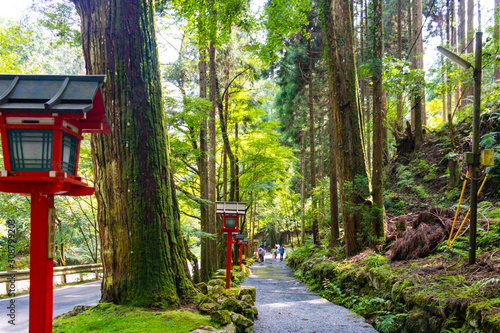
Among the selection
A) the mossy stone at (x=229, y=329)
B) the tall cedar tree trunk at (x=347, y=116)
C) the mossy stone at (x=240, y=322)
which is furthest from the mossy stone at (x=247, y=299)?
the tall cedar tree trunk at (x=347, y=116)

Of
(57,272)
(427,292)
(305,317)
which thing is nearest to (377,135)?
(427,292)

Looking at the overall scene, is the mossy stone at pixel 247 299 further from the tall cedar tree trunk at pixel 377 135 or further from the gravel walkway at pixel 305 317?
the tall cedar tree trunk at pixel 377 135

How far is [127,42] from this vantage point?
5.00 m

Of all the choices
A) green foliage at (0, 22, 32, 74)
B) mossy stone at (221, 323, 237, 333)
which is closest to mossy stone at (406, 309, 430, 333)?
mossy stone at (221, 323, 237, 333)

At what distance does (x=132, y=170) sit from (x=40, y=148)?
83.5 inches

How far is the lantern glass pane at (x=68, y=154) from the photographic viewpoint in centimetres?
286

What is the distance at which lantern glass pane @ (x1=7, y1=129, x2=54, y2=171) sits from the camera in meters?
2.68

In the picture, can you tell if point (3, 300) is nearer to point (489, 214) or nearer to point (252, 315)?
point (252, 315)

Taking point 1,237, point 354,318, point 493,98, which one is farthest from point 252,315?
point 1,237

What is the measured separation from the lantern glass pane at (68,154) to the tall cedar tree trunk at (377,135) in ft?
27.3

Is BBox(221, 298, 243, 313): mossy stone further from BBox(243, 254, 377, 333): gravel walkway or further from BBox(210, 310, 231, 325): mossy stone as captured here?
BBox(210, 310, 231, 325): mossy stone

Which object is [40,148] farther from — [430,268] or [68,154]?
[430,268]

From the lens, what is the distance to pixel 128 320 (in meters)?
4.04

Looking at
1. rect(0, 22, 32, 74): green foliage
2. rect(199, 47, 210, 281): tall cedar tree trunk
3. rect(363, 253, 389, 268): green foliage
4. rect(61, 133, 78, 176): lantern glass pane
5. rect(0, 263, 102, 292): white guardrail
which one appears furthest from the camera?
rect(0, 22, 32, 74): green foliage
